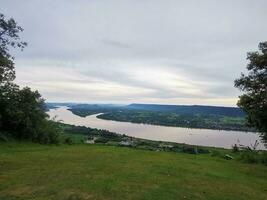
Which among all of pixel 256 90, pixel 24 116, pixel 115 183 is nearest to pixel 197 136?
pixel 24 116

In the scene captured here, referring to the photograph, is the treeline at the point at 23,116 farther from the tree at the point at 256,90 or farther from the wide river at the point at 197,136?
the wide river at the point at 197,136

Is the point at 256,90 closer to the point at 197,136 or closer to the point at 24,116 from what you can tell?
the point at 24,116

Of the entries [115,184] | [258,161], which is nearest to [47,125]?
[258,161]

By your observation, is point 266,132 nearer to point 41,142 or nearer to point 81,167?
point 81,167

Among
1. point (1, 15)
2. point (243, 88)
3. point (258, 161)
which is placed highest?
point (1, 15)

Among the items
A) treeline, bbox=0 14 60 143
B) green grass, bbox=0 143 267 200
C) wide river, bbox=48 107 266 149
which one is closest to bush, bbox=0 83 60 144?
treeline, bbox=0 14 60 143

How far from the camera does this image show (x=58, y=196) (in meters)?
12.5

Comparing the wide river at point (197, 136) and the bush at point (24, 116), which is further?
the wide river at point (197, 136)

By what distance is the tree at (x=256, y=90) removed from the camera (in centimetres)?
2648

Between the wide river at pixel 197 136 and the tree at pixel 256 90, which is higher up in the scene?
the tree at pixel 256 90

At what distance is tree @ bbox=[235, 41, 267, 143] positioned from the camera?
26.5m

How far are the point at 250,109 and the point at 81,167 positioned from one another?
1353cm

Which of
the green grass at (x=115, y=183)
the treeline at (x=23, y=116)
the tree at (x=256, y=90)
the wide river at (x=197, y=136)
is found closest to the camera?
the green grass at (x=115, y=183)

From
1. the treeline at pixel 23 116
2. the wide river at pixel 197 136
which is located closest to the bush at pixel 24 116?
the treeline at pixel 23 116
